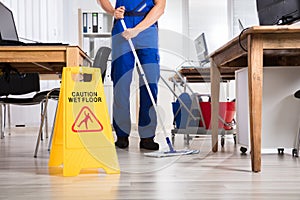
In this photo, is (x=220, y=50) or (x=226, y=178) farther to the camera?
(x=220, y=50)

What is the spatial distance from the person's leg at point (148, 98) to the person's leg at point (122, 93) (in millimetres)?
93

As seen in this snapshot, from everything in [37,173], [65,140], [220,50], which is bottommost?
[37,173]

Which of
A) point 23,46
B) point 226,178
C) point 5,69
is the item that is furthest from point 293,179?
point 5,69

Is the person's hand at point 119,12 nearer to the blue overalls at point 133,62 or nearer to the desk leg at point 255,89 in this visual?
the blue overalls at point 133,62

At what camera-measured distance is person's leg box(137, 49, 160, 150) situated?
3299mm

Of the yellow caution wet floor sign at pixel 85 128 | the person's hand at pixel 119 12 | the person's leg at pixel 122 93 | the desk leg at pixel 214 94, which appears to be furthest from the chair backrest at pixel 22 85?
the yellow caution wet floor sign at pixel 85 128

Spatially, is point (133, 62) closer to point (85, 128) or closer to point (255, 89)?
point (85, 128)

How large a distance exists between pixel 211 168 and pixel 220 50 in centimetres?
89

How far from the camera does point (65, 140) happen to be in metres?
2.26

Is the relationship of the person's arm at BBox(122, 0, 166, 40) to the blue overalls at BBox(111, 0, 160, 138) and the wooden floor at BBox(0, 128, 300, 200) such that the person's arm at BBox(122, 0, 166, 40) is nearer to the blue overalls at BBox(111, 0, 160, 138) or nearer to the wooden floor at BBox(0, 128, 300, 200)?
the blue overalls at BBox(111, 0, 160, 138)

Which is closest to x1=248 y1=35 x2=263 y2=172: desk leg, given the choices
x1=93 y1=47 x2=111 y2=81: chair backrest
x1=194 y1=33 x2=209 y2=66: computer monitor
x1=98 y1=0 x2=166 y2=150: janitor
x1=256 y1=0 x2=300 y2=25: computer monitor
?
x1=256 y1=0 x2=300 y2=25: computer monitor

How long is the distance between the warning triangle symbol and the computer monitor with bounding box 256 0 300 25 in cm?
112

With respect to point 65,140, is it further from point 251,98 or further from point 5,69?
point 5,69

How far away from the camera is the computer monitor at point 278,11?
8.09ft
